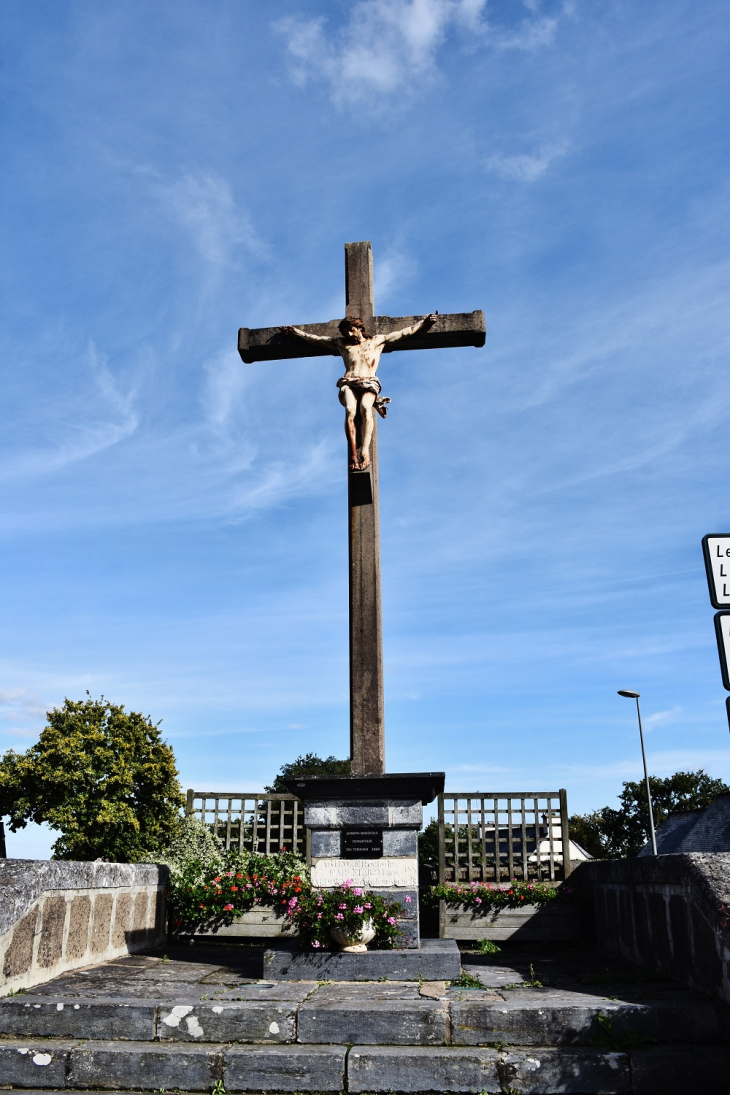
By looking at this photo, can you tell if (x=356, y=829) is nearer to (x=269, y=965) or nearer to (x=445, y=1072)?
(x=269, y=965)

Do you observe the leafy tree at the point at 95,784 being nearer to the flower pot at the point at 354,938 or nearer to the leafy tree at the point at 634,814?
the flower pot at the point at 354,938

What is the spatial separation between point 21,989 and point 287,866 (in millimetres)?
4983

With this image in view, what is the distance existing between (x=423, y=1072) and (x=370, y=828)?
2084mm

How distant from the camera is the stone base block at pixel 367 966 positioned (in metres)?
5.46

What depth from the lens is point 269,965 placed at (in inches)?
221

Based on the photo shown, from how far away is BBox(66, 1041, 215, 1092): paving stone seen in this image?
4.11m

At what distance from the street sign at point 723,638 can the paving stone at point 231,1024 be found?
9.96 feet

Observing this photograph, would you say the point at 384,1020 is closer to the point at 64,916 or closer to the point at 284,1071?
the point at 284,1071

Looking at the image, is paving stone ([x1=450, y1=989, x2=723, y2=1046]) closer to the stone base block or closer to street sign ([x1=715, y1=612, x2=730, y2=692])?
the stone base block

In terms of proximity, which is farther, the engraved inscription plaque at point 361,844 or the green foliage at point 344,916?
the engraved inscription plaque at point 361,844

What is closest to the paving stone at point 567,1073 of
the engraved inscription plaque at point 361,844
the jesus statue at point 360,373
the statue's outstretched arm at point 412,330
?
the engraved inscription plaque at point 361,844

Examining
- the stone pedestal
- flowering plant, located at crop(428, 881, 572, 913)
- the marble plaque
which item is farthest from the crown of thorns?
flowering plant, located at crop(428, 881, 572, 913)

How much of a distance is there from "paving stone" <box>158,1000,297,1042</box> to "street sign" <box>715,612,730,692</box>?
304 cm

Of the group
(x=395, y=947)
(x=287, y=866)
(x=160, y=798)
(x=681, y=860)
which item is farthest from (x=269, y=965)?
(x=160, y=798)
